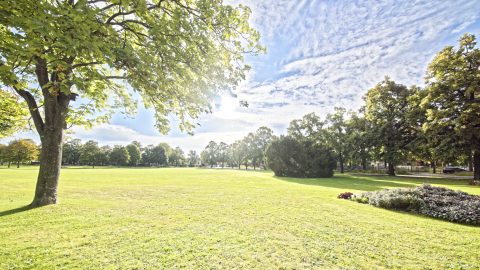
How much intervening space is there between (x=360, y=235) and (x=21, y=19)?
982 cm

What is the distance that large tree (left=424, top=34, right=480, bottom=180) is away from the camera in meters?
26.2

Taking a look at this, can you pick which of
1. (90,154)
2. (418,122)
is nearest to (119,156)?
(90,154)

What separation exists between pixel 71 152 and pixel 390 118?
4994 inches

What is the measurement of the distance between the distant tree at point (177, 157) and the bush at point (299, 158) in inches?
4363

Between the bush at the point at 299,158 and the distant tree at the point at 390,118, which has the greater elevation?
the distant tree at the point at 390,118

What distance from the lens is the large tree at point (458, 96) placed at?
26.2 meters

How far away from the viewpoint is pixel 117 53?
18.3ft

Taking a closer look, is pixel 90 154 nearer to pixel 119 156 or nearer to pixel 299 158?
pixel 119 156

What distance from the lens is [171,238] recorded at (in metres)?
6.39

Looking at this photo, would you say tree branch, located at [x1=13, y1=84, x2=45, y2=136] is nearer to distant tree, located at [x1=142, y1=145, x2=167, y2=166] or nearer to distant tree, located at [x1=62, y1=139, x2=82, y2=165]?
distant tree, located at [x1=62, y1=139, x2=82, y2=165]

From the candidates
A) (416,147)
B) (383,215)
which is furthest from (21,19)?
(416,147)

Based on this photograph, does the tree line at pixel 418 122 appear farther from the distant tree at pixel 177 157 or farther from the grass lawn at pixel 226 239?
the distant tree at pixel 177 157

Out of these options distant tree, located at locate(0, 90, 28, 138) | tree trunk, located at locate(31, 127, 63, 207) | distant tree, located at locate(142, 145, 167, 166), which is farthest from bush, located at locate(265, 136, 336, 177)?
distant tree, located at locate(142, 145, 167, 166)

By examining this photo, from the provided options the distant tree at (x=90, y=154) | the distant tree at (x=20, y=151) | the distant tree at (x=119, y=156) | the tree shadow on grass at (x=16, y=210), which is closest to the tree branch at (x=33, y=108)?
the tree shadow on grass at (x=16, y=210)
